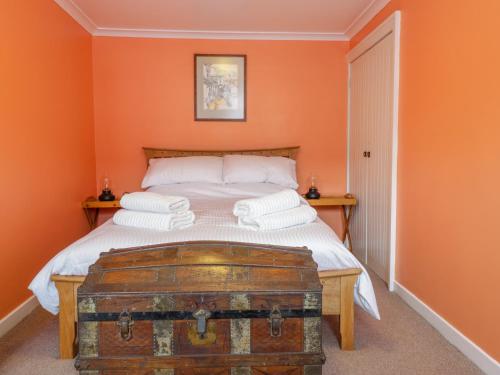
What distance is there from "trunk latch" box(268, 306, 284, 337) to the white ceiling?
2.62 metres

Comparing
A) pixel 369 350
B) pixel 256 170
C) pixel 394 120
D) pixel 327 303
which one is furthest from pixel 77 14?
pixel 369 350

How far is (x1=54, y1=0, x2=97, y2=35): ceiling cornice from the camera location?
→ 3.36 m

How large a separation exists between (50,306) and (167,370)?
3.07ft

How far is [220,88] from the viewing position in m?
4.26

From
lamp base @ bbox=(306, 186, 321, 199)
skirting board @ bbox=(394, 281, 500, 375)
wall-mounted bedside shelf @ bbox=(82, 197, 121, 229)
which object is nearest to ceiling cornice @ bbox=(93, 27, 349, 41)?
lamp base @ bbox=(306, 186, 321, 199)

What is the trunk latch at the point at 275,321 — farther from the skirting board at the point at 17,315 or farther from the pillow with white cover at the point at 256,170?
the pillow with white cover at the point at 256,170

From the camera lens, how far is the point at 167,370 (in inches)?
61.4

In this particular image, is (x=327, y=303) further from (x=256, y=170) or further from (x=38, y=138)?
(x=38, y=138)

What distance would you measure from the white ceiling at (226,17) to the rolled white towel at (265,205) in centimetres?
176

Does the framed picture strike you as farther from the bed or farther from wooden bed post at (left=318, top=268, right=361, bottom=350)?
wooden bed post at (left=318, top=268, right=361, bottom=350)

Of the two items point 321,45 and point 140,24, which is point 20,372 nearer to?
A: point 140,24

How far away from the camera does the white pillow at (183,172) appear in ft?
12.2

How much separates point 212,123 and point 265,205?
2.11 meters

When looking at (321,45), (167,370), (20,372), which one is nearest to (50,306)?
(20,372)
